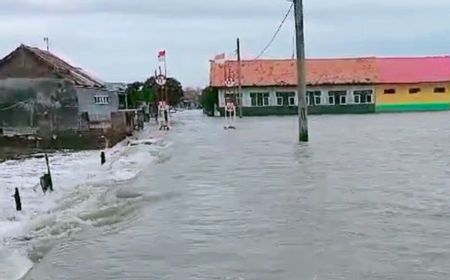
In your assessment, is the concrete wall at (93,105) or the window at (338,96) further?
the window at (338,96)

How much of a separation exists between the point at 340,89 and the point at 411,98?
267 inches

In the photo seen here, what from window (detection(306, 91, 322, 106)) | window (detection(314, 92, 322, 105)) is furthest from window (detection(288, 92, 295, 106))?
window (detection(314, 92, 322, 105))

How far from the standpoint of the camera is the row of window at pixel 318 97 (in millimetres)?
76500

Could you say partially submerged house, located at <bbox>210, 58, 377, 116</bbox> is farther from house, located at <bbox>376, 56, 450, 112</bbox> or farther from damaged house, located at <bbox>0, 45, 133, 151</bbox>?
damaged house, located at <bbox>0, 45, 133, 151</bbox>

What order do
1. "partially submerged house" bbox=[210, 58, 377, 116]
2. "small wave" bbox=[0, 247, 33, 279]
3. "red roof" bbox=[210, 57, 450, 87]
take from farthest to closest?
"red roof" bbox=[210, 57, 450, 87]
"partially submerged house" bbox=[210, 58, 377, 116]
"small wave" bbox=[0, 247, 33, 279]

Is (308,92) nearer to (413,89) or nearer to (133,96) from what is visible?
(413,89)

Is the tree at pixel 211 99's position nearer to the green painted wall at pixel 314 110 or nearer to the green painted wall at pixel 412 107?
the green painted wall at pixel 314 110

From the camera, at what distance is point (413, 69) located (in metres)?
80.4

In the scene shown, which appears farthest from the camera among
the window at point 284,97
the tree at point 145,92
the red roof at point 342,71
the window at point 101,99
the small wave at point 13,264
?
the tree at point 145,92

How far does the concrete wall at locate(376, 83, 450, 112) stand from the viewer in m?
76.9

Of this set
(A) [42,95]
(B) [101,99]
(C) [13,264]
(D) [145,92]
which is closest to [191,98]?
(D) [145,92]

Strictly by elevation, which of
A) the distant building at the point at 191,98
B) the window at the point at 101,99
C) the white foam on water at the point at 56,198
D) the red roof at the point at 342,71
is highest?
the red roof at the point at 342,71

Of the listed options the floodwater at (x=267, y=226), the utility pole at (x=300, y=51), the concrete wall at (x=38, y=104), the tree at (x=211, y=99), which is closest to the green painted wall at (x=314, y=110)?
the tree at (x=211, y=99)

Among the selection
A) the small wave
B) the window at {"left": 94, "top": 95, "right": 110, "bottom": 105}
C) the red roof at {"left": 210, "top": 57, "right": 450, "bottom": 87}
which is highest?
the red roof at {"left": 210, "top": 57, "right": 450, "bottom": 87}
